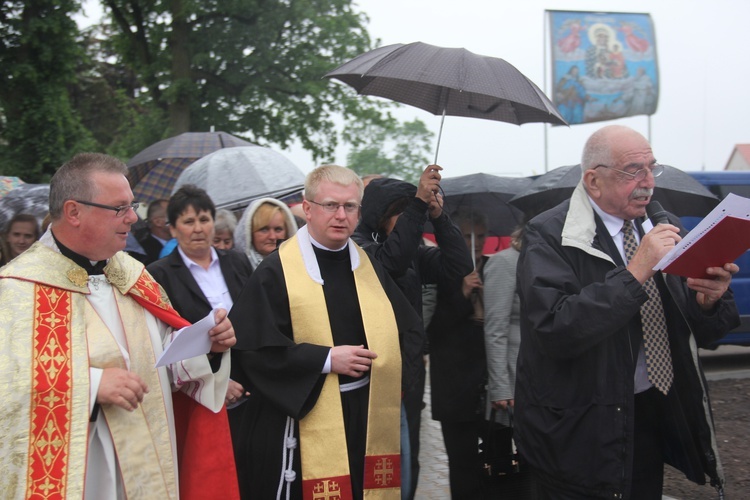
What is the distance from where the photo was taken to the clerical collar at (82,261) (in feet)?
10.2

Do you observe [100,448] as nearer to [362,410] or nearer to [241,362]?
[241,362]

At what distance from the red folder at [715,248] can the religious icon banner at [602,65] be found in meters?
19.9

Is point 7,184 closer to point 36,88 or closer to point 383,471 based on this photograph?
point 383,471

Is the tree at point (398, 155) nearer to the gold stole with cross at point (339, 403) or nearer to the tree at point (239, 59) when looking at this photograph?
the tree at point (239, 59)

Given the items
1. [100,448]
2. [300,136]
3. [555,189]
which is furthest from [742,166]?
[100,448]

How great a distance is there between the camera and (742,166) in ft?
199

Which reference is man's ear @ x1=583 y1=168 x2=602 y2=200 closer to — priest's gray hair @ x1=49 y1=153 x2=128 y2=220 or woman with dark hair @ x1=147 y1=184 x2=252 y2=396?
priest's gray hair @ x1=49 y1=153 x2=128 y2=220

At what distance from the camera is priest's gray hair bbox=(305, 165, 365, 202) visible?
3732 millimetres

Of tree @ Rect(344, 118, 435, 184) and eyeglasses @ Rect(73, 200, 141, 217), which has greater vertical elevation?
tree @ Rect(344, 118, 435, 184)

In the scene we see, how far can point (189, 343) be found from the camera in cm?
308

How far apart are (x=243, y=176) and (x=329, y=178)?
3.44m

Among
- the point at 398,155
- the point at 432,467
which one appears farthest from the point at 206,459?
the point at 398,155

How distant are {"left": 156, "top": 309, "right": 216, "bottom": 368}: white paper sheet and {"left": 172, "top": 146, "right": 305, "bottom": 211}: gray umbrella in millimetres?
3826

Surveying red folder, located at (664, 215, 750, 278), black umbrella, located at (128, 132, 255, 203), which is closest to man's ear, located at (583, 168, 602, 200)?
red folder, located at (664, 215, 750, 278)
